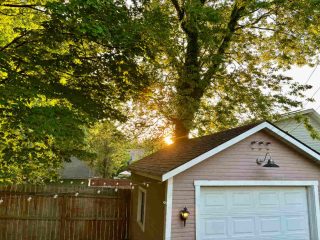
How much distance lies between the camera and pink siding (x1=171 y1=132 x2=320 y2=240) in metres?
7.17

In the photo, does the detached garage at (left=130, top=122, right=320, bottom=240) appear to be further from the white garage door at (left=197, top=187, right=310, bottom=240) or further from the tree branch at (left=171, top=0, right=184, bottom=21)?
the tree branch at (left=171, top=0, right=184, bottom=21)

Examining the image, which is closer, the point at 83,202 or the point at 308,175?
the point at 308,175

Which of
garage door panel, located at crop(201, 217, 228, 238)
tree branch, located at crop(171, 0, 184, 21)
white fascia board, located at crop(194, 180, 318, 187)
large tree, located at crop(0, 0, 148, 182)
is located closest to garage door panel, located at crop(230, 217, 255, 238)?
garage door panel, located at crop(201, 217, 228, 238)

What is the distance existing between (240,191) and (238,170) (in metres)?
0.62

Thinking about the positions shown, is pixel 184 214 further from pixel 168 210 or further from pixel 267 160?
pixel 267 160

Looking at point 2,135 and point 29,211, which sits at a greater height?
point 2,135

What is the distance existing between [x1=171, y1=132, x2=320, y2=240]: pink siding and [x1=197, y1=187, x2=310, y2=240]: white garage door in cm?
37

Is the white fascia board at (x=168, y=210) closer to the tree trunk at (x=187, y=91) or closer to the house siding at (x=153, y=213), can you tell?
the house siding at (x=153, y=213)

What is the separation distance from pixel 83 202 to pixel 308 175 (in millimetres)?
7654

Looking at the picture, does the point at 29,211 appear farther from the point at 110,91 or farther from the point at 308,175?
the point at 308,175

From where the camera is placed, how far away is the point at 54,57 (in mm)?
8438

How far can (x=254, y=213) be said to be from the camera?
8016 mm

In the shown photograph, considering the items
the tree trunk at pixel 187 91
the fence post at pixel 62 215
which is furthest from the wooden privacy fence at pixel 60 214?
the tree trunk at pixel 187 91

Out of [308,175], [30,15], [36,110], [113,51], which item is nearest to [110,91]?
[113,51]
